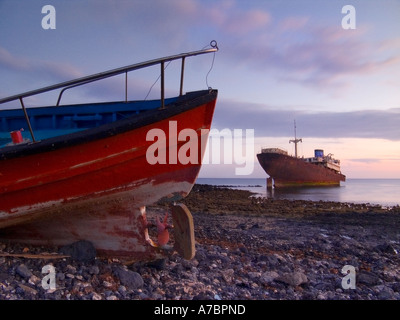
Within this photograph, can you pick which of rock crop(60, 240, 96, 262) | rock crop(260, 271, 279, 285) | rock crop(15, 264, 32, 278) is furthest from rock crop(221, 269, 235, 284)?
rock crop(15, 264, 32, 278)

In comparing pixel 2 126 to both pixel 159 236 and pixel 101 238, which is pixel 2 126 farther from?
pixel 159 236

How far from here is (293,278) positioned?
14.6 feet

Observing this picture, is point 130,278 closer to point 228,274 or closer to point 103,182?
point 228,274

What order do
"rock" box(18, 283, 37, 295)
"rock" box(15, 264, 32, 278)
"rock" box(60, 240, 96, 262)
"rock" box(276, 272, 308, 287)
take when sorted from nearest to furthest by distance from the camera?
"rock" box(18, 283, 37, 295) → "rock" box(15, 264, 32, 278) → "rock" box(276, 272, 308, 287) → "rock" box(60, 240, 96, 262)

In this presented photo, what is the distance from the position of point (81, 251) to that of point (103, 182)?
38.6 inches

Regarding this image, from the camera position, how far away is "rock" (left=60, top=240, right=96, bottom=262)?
15.8ft

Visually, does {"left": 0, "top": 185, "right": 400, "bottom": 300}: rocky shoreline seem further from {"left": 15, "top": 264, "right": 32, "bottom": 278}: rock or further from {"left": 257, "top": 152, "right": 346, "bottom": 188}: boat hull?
{"left": 257, "top": 152, "right": 346, "bottom": 188}: boat hull

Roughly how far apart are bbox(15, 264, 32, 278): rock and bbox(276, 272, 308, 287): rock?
9.71 ft

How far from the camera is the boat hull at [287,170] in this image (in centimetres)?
3716

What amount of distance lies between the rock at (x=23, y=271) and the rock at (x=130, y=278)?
3.18 ft

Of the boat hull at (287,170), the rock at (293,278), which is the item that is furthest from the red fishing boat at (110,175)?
the boat hull at (287,170)

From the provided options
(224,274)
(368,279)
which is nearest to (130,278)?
(224,274)

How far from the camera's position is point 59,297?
145 inches
